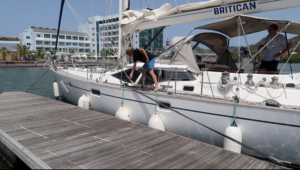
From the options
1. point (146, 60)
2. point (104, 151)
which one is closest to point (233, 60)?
point (146, 60)

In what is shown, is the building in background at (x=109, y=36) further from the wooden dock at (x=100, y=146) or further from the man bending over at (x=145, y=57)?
the wooden dock at (x=100, y=146)

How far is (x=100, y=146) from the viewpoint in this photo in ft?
14.2

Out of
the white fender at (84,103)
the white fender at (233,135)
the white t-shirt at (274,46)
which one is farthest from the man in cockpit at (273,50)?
the white fender at (84,103)

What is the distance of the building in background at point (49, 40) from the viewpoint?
67.1m

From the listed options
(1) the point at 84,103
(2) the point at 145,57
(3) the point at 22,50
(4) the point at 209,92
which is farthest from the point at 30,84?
(3) the point at 22,50

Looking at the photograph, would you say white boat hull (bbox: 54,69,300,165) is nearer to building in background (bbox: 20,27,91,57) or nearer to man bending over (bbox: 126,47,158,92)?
man bending over (bbox: 126,47,158,92)

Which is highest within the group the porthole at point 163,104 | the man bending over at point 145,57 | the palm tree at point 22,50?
the palm tree at point 22,50

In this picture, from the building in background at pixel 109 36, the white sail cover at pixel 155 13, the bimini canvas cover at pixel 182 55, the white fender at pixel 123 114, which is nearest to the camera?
the white sail cover at pixel 155 13

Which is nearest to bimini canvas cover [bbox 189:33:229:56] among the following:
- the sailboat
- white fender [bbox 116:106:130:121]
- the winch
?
A: the sailboat

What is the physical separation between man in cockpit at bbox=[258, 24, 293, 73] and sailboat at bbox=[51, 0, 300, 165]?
26 cm

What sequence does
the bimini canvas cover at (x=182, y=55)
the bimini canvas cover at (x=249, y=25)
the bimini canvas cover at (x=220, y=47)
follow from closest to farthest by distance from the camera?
the bimini canvas cover at (x=249, y=25), the bimini canvas cover at (x=182, y=55), the bimini canvas cover at (x=220, y=47)

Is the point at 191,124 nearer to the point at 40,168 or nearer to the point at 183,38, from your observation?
the point at 183,38

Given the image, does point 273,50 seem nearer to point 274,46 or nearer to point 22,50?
point 274,46

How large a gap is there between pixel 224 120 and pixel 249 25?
3.20m
